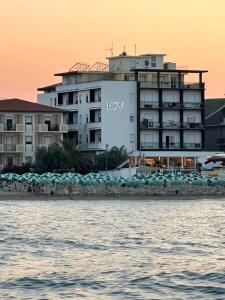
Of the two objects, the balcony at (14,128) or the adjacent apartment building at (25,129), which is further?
the balcony at (14,128)

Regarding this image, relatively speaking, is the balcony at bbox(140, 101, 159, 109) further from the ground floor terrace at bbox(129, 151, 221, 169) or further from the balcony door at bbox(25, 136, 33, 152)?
the balcony door at bbox(25, 136, 33, 152)

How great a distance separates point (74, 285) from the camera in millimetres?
33188

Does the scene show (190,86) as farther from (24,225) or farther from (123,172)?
(24,225)

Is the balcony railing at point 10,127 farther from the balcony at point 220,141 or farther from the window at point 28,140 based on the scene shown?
the balcony at point 220,141

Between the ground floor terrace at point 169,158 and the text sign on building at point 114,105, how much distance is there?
240 inches

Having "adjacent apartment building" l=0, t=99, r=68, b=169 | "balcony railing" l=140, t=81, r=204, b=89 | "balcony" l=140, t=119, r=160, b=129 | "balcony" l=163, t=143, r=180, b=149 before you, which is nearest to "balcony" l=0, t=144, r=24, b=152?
"adjacent apartment building" l=0, t=99, r=68, b=169

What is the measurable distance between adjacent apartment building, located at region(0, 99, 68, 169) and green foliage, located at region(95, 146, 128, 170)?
8129 mm

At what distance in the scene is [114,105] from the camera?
13450 centimetres

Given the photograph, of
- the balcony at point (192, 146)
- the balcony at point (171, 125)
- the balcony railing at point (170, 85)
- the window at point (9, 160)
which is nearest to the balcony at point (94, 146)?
the balcony at point (171, 125)

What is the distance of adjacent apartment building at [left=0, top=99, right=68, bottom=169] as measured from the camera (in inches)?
5138

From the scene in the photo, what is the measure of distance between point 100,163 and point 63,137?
9995 mm

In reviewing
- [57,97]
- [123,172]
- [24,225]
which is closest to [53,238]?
[24,225]

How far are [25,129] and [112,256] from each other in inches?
3604

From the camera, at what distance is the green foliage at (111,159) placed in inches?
4911
